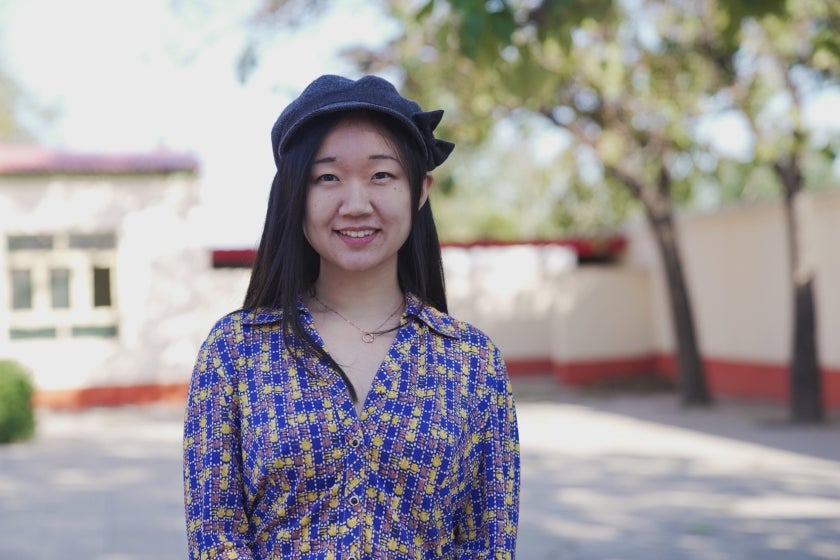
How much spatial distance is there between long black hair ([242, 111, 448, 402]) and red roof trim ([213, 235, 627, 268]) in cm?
1617

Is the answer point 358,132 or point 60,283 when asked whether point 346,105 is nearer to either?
point 358,132

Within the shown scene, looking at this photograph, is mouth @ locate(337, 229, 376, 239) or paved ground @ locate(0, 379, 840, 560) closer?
mouth @ locate(337, 229, 376, 239)

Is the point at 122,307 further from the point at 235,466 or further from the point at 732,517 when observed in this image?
the point at 235,466

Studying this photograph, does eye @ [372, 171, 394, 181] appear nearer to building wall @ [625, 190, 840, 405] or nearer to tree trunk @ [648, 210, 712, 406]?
building wall @ [625, 190, 840, 405]

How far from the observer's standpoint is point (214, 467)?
1771 millimetres

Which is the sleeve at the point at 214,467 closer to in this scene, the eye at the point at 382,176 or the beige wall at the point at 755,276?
the eye at the point at 382,176

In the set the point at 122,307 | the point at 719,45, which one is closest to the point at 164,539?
the point at 719,45

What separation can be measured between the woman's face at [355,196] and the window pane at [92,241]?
51.2 ft

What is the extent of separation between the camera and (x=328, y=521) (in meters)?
1.75

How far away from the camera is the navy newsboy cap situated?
1845mm

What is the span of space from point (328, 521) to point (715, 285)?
16.2 m

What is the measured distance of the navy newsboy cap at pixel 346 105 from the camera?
6.05 feet

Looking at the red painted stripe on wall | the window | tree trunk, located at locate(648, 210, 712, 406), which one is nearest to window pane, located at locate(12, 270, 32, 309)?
the window

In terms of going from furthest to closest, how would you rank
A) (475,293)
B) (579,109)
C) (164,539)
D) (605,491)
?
(475,293) → (579,109) → (605,491) → (164,539)
